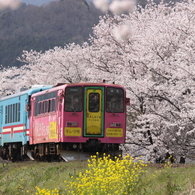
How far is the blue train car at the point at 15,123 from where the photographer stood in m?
21.1

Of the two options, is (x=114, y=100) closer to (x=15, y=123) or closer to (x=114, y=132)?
(x=114, y=132)

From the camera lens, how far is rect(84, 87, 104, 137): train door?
1698cm

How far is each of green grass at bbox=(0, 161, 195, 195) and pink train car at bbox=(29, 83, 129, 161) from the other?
1.45 metres

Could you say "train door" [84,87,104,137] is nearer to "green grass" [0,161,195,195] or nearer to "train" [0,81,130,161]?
"train" [0,81,130,161]

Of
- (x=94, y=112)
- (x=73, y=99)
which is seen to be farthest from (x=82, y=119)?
(x=73, y=99)

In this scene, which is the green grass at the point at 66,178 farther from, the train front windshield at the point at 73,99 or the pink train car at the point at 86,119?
the train front windshield at the point at 73,99

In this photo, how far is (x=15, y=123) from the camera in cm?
2253

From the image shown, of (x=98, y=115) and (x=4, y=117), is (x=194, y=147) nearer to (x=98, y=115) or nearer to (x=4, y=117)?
(x=98, y=115)

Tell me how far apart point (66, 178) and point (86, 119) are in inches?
167

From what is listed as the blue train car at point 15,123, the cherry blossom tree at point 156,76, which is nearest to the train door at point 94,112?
the cherry blossom tree at point 156,76

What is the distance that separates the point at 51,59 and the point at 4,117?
38.0 feet

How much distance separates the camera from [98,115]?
56.0ft

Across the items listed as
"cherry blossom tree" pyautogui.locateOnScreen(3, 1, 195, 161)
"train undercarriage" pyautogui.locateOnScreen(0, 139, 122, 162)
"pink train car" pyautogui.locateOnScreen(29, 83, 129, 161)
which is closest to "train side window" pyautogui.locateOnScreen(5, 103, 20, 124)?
"train undercarriage" pyautogui.locateOnScreen(0, 139, 122, 162)

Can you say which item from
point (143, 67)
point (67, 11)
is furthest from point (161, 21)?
point (67, 11)
